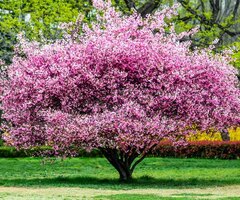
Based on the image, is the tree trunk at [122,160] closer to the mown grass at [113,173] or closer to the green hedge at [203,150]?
the mown grass at [113,173]

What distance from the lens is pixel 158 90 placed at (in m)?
19.3

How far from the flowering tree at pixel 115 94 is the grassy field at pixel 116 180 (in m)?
1.02

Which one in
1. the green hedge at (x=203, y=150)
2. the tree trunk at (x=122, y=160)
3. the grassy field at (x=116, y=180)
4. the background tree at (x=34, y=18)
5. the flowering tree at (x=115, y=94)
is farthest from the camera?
the background tree at (x=34, y=18)

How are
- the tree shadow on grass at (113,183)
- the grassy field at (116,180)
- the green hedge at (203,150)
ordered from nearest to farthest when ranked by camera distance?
the grassy field at (116,180), the tree shadow on grass at (113,183), the green hedge at (203,150)

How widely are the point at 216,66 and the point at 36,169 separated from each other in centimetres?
Result: 869

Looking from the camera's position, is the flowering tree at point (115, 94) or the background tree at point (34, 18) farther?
the background tree at point (34, 18)

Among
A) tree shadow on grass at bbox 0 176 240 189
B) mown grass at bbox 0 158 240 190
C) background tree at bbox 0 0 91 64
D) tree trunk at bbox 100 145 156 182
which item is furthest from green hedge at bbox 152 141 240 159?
tree trunk at bbox 100 145 156 182

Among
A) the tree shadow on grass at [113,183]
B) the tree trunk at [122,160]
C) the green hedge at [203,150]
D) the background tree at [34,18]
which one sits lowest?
the tree shadow on grass at [113,183]

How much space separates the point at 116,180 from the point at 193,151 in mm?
12161

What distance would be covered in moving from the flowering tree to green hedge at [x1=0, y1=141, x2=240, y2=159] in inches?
447

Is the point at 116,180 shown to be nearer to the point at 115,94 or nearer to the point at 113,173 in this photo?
the point at 115,94

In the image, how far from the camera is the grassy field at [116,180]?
16.3 metres

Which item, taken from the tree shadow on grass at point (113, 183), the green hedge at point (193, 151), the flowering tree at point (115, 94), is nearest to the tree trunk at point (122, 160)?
the flowering tree at point (115, 94)

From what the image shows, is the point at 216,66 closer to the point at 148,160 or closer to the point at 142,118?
the point at 142,118
